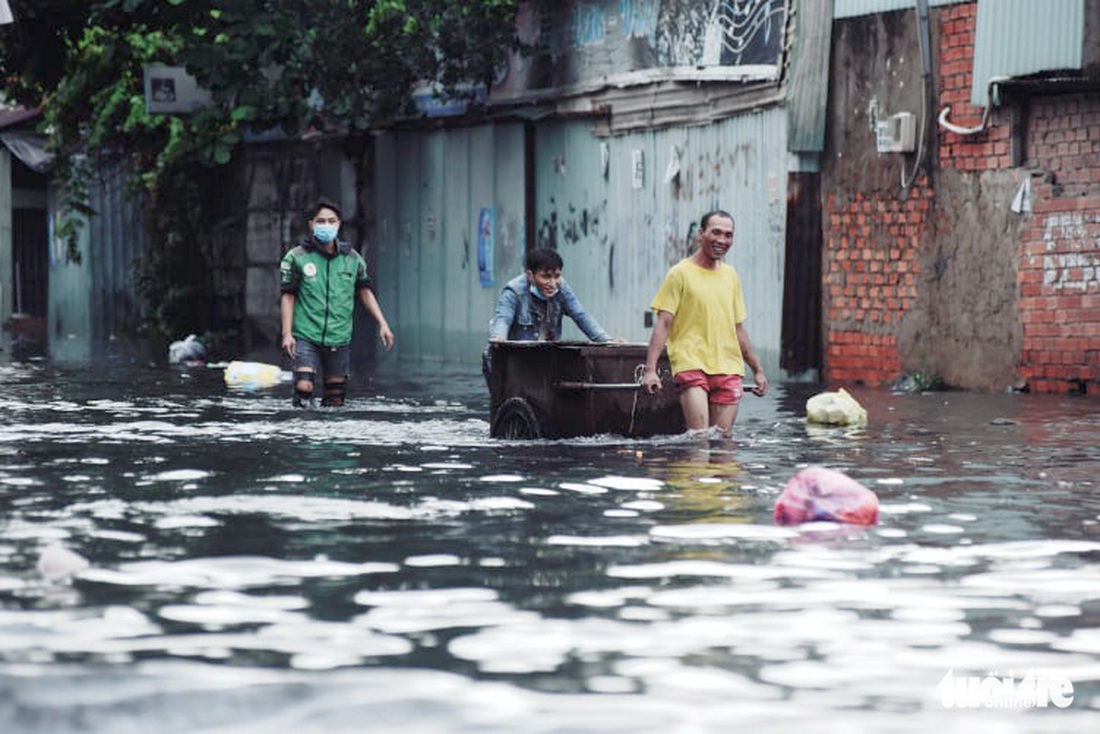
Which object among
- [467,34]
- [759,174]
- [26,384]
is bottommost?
[26,384]

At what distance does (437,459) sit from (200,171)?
21743mm

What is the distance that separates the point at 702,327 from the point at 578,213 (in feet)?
40.1

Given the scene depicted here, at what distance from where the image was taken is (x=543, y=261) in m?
13.2

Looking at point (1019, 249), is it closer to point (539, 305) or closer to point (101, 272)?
point (539, 305)

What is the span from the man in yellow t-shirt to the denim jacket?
38.1 inches

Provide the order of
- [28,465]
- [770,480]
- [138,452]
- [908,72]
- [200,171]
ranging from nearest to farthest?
[770,480] < [28,465] < [138,452] < [908,72] < [200,171]

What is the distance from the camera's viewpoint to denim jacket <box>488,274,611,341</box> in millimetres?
13234

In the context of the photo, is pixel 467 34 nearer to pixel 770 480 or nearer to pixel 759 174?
pixel 759 174

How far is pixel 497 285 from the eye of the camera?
25.8 metres

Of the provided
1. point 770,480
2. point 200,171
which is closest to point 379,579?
point 770,480

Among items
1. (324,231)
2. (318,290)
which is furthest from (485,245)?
(324,231)

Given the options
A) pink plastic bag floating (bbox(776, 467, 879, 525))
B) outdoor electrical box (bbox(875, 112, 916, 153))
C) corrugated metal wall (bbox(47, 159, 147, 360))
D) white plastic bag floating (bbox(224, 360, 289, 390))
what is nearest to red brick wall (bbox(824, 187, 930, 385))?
outdoor electrical box (bbox(875, 112, 916, 153))

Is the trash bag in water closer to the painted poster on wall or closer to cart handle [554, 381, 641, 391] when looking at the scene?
the painted poster on wall

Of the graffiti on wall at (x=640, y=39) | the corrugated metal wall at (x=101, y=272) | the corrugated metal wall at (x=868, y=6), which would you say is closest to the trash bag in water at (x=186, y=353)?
the graffiti on wall at (x=640, y=39)
